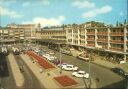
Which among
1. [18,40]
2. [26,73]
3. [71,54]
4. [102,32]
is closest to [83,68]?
[26,73]

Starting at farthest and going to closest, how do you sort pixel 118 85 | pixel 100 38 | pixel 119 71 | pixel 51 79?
1. pixel 100 38
2. pixel 119 71
3. pixel 51 79
4. pixel 118 85

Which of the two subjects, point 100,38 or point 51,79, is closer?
point 51,79

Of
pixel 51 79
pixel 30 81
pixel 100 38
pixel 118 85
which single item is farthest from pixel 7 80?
pixel 100 38

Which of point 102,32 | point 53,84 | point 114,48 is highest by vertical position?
point 102,32

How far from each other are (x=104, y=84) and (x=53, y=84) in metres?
10.3

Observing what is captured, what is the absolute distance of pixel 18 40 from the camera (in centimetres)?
18862

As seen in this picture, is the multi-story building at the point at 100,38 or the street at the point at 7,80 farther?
the multi-story building at the point at 100,38

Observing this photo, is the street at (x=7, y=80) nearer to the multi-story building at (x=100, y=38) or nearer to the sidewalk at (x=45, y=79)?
the sidewalk at (x=45, y=79)

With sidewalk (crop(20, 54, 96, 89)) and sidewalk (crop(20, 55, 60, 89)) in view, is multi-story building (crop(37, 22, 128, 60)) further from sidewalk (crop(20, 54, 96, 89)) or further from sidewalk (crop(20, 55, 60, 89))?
sidewalk (crop(20, 55, 60, 89))

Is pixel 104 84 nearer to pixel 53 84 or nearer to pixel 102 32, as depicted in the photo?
pixel 53 84

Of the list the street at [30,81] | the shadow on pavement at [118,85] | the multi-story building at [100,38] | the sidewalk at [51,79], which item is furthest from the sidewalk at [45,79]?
the multi-story building at [100,38]

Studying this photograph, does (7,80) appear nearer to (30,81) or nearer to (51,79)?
(30,81)

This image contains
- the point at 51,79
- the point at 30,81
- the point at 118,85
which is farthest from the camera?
the point at 51,79

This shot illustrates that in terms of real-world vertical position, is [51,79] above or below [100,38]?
below
